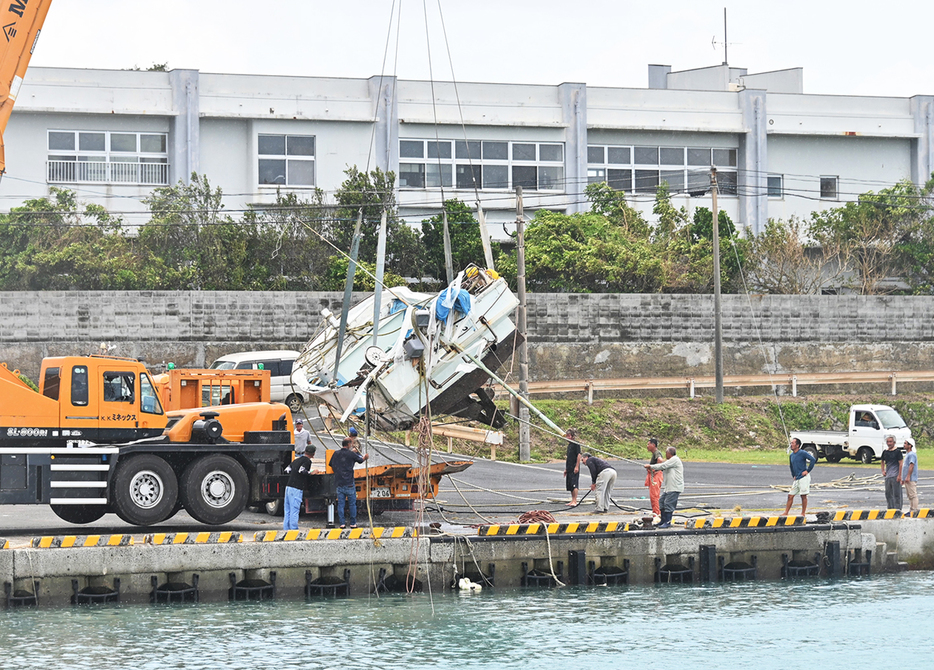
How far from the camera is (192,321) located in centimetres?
4003

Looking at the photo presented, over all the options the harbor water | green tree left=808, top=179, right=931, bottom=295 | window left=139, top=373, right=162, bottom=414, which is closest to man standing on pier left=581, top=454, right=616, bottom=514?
the harbor water

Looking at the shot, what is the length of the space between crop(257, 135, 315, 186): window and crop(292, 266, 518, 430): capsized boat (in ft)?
92.6

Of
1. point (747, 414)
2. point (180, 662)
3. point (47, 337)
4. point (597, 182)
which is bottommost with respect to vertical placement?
point (180, 662)

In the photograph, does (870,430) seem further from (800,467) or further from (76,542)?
(76,542)

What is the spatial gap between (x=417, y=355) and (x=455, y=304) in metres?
1.14

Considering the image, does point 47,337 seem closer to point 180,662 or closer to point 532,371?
point 532,371

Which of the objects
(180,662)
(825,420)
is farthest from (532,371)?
(180,662)

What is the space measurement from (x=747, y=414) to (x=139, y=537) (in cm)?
2599

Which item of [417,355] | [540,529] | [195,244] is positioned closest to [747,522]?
[540,529]

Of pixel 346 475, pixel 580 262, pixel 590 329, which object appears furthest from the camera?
pixel 580 262

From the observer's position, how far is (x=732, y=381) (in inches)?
1678

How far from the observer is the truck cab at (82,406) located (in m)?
20.4

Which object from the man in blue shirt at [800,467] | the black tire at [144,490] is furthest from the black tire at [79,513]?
the man in blue shirt at [800,467]

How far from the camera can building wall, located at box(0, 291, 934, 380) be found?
39.0 metres
